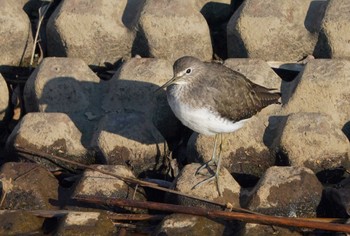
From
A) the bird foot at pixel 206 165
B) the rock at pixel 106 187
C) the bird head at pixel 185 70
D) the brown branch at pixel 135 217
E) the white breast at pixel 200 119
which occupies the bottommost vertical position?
the brown branch at pixel 135 217

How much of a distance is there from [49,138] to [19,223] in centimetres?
122

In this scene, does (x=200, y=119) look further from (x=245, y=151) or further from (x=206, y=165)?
(x=245, y=151)

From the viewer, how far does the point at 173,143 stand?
31.6 feet

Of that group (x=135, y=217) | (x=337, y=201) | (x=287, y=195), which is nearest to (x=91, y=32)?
(x=135, y=217)

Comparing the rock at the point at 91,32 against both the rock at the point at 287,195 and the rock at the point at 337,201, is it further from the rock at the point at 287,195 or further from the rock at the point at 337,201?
the rock at the point at 337,201

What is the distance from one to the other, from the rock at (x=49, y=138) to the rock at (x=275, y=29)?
2220 mm

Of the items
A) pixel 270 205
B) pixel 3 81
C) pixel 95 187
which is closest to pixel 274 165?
pixel 270 205

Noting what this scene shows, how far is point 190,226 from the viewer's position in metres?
8.07

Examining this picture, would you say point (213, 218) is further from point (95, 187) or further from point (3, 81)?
point (3, 81)

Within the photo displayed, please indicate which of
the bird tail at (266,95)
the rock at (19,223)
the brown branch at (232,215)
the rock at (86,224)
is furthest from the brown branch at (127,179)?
the bird tail at (266,95)

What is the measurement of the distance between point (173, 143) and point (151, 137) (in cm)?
49

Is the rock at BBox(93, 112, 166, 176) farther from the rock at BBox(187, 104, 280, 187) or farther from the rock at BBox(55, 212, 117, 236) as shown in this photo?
the rock at BBox(55, 212, 117, 236)

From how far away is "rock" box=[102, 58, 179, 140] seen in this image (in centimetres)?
949

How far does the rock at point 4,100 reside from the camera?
980cm
